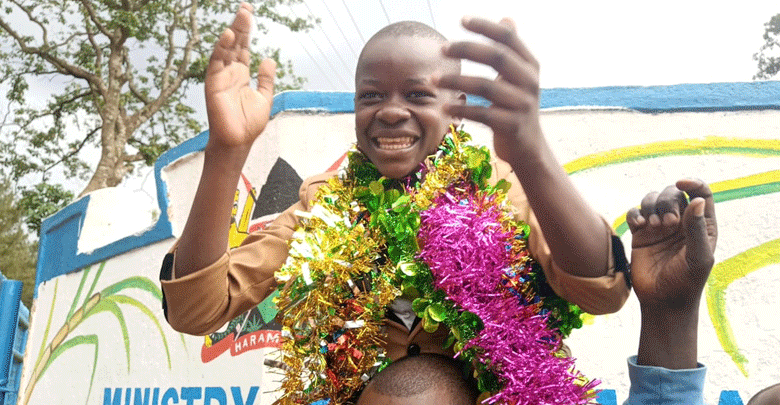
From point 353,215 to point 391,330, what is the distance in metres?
0.29

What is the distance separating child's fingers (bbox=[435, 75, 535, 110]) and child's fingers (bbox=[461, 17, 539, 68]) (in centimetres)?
5

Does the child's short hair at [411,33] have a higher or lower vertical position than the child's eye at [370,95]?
higher

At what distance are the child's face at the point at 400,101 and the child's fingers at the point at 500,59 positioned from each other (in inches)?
21.3

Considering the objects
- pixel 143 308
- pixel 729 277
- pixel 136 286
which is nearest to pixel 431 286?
pixel 729 277

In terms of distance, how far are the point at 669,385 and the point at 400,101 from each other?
0.81 meters

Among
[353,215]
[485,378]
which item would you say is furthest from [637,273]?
[353,215]

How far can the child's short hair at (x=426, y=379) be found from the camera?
134cm

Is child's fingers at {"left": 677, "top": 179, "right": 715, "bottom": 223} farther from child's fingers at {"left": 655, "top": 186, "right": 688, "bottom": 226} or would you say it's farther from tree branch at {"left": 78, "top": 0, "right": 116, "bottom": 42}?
tree branch at {"left": 78, "top": 0, "right": 116, "bottom": 42}

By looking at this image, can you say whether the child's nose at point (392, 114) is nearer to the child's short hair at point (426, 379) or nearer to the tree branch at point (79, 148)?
the child's short hair at point (426, 379)

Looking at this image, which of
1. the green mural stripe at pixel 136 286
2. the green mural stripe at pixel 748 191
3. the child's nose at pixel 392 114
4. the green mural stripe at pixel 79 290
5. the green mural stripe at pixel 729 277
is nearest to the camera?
the child's nose at pixel 392 114

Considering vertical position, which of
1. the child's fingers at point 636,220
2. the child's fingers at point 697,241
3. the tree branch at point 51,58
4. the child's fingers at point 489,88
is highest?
the tree branch at point 51,58

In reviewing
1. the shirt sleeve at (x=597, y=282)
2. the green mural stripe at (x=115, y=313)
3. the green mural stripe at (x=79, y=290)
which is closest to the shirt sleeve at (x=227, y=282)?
the shirt sleeve at (x=597, y=282)

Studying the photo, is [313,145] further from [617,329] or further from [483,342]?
[483,342]

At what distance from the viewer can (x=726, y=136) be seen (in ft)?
10.9
